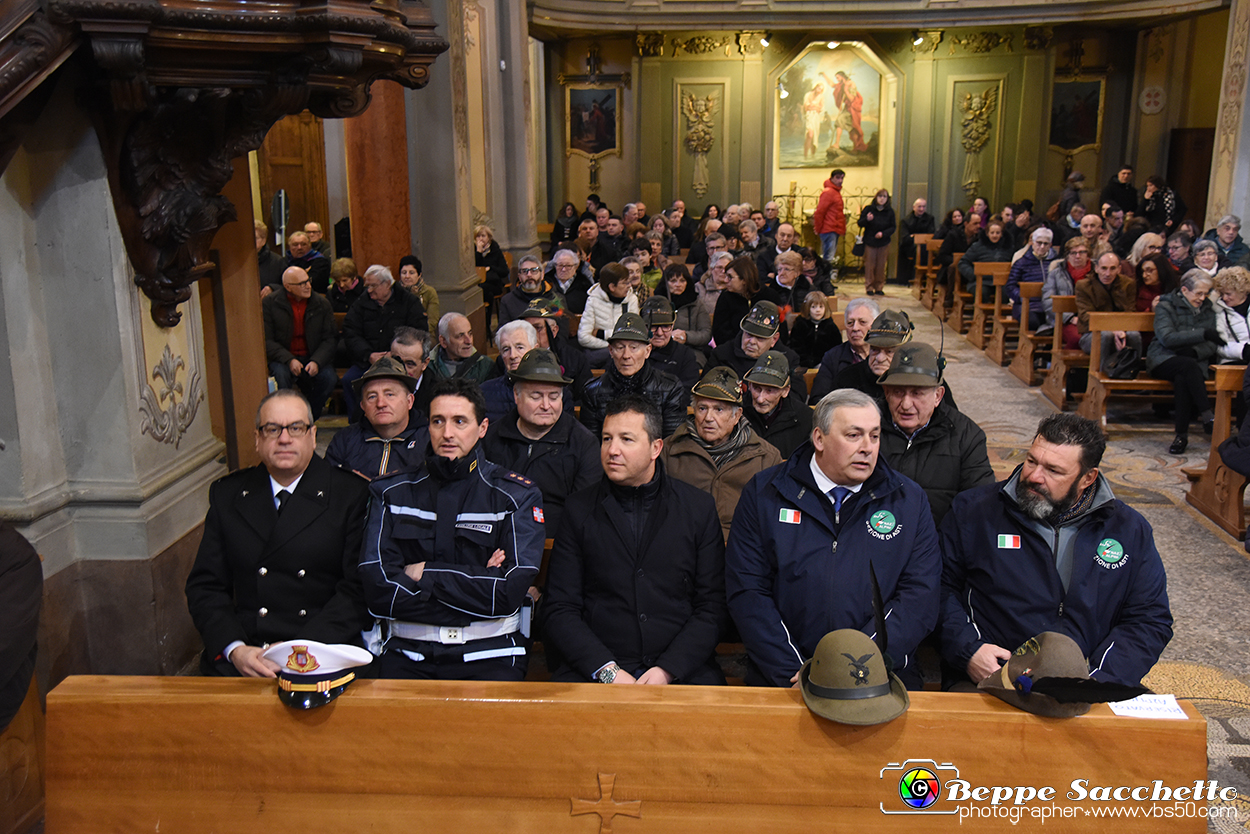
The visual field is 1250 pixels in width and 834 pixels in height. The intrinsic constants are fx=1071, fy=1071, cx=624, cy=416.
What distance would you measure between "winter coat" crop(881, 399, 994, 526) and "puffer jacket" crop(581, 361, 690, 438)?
151cm

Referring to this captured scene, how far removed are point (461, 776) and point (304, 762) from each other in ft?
1.37

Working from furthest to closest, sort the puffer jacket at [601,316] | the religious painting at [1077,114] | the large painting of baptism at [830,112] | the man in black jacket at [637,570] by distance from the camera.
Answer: the large painting of baptism at [830,112] → the religious painting at [1077,114] → the puffer jacket at [601,316] → the man in black jacket at [637,570]

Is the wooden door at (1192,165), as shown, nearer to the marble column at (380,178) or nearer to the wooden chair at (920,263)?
the wooden chair at (920,263)

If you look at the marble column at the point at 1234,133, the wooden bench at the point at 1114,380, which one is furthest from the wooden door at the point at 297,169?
the marble column at the point at 1234,133

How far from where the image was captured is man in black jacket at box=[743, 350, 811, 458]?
5.30 meters

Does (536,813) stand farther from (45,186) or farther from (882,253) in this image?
(882,253)

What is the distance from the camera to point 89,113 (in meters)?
3.93

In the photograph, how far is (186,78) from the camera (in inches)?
145

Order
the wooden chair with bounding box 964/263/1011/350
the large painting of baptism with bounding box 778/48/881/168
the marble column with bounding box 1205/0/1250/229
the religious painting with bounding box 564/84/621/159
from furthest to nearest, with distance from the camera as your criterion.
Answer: the large painting of baptism with bounding box 778/48/881/168 → the religious painting with bounding box 564/84/621/159 → the marble column with bounding box 1205/0/1250/229 → the wooden chair with bounding box 964/263/1011/350

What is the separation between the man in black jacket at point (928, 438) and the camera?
462cm

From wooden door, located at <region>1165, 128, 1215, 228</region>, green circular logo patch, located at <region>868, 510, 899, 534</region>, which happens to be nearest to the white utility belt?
green circular logo patch, located at <region>868, 510, 899, 534</region>

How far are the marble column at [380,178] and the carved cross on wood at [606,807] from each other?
26.4 ft

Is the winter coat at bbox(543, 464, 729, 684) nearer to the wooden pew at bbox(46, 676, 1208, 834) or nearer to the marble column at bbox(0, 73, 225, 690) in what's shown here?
the wooden pew at bbox(46, 676, 1208, 834)

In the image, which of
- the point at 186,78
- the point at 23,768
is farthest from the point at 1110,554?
the point at 23,768
